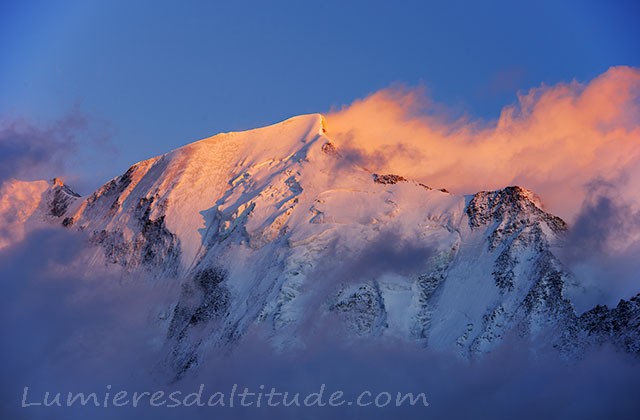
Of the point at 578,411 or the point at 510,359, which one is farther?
the point at 510,359

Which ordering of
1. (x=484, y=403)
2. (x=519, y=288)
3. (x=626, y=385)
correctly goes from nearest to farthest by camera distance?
1. (x=626, y=385)
2. (x=484, y=403)
3. (x=519, y=288)

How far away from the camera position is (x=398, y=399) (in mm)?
196250

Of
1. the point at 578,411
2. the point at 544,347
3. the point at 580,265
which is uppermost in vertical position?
the point at 580,265

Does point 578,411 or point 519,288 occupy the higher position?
point 519,288

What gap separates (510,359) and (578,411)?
16866 mm

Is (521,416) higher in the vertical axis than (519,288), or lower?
lower

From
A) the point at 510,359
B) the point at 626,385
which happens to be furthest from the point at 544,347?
the point at 626,385

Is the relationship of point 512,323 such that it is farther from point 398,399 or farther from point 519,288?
point 398,399

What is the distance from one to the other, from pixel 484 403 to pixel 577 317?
724 inches

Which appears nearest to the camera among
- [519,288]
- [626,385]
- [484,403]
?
[626,385]

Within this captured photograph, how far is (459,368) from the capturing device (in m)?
194

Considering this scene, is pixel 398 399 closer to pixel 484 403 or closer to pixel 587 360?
pixel 484 403

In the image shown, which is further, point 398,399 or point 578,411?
point 398,399

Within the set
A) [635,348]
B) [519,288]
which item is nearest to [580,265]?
[519,288]
